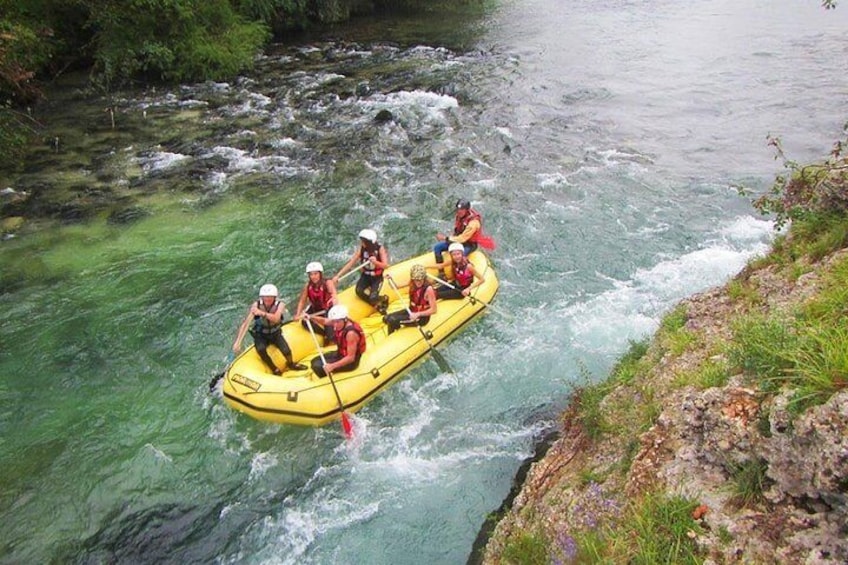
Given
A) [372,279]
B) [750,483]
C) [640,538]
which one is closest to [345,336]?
[372,279]

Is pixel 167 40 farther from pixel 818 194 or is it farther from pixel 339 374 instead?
pixel 818 194

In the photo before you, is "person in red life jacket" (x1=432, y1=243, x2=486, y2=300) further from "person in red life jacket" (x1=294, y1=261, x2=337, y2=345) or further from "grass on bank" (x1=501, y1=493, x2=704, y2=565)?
"grass on bank" (x1=501, y1=493, x2=704, y2=565)

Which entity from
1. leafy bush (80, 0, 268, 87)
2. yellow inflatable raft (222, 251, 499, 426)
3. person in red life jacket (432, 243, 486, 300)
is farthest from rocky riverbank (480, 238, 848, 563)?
leafy bush (80, 0, 268, 87)

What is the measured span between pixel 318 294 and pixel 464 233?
2.61 meters

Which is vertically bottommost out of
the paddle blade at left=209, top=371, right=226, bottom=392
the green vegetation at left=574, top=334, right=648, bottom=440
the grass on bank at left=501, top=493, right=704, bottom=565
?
the paddle blade at left=209, top=371, right=226, bottom=392

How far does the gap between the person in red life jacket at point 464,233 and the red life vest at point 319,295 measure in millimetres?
2002

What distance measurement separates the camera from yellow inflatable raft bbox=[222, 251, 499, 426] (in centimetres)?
725

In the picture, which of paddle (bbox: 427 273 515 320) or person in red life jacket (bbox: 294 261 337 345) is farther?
paddle (bbox: 427 273 515 320)

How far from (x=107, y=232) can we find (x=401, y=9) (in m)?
21.0

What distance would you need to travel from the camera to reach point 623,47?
73.8 ft

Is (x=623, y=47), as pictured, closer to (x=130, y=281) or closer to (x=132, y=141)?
(x=132, y=141)

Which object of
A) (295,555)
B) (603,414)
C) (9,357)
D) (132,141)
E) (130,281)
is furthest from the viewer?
(132,141)

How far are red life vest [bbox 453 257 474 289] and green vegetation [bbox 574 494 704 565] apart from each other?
16.9 ft

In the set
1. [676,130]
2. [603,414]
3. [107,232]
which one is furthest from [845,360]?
[676,130]
